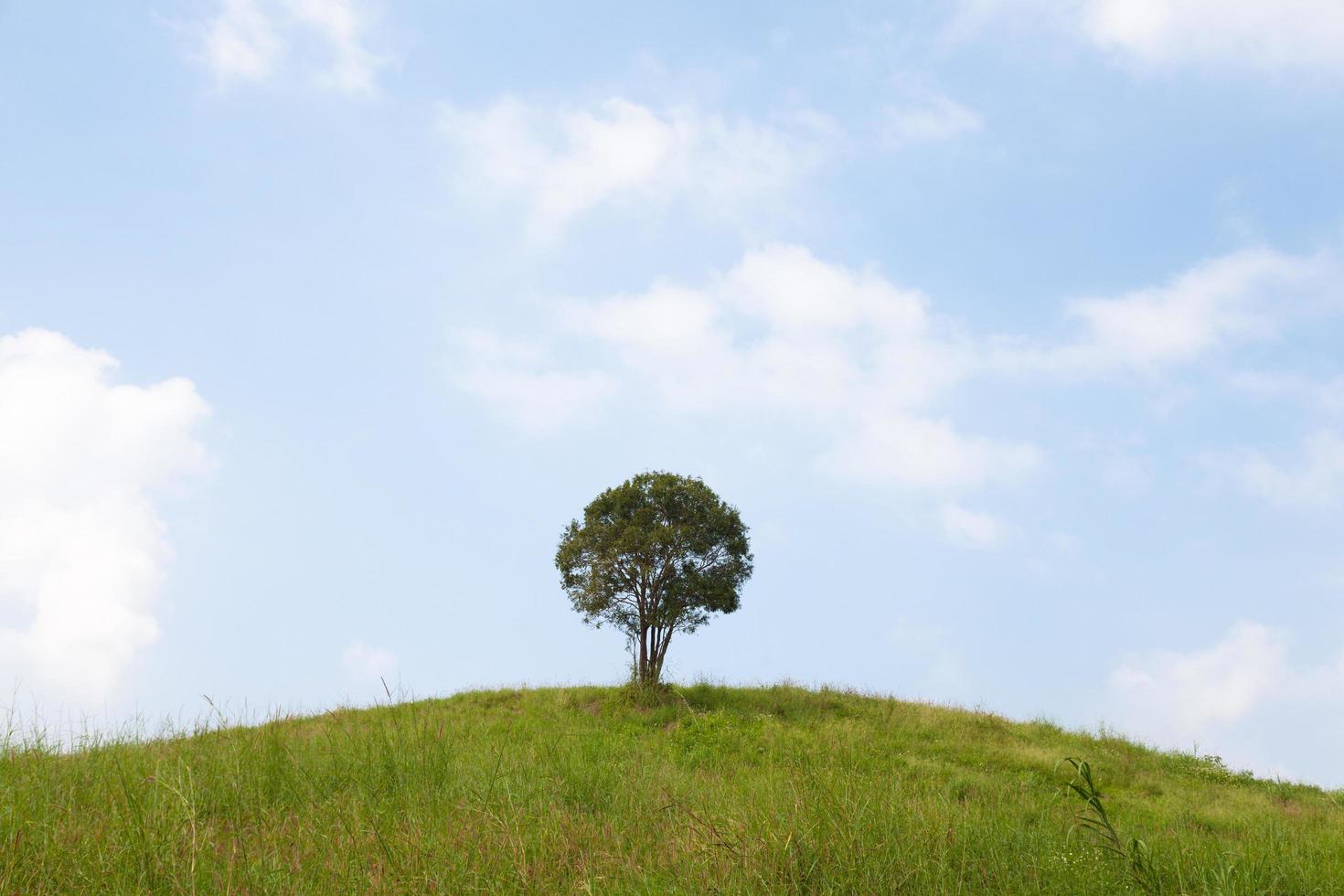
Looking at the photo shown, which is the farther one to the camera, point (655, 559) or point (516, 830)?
point (655, 559)

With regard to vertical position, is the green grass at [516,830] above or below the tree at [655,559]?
below

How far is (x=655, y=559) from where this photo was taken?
25.7 m

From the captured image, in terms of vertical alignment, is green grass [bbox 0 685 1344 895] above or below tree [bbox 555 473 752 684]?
below

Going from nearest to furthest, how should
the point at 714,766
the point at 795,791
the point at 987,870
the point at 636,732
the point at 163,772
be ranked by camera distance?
1. the point at 987,870
2. the point at 795,791
3. the point at 163,772
4. the point at 714,766
5. the point at 636,732

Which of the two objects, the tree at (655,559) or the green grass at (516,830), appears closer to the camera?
the green grass at (516,830)

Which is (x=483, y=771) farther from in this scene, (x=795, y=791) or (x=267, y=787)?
(x=795, y=791)

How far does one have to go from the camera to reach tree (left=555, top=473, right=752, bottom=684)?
25.6 m

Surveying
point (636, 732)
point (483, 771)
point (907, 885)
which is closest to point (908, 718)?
point (636, 732)

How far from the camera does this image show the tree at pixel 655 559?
2556cm

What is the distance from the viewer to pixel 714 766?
14.5 metres

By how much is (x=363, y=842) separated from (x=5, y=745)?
5.38 m

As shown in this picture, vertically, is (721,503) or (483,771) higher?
(721,503)

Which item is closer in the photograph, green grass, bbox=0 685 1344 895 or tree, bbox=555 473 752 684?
green grass, bbox=0 685 1344 895

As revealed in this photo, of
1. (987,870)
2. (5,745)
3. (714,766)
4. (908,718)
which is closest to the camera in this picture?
(987,870)
